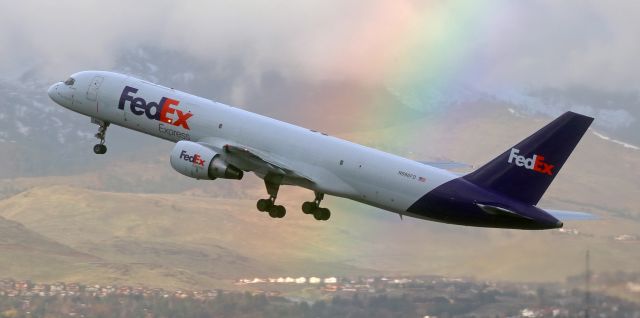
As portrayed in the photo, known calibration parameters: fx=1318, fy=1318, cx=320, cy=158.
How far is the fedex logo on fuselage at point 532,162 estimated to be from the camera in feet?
231

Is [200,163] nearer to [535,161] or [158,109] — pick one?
[158,109]

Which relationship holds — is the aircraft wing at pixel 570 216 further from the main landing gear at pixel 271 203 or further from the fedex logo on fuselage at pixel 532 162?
the main landing gear at pixel 271 203

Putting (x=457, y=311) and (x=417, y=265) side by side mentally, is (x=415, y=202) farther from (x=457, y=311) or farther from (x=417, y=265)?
(x=417, y=265)

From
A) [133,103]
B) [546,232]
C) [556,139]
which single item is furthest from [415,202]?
[546,232]

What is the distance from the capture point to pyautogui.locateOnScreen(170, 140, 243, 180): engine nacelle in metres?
75.1

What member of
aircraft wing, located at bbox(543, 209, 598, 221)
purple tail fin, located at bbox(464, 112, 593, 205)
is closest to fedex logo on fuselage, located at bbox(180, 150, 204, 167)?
purple tail fin, located at bbox(464, 112, 593, 205)

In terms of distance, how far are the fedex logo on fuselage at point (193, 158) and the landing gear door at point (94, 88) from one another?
415 inches

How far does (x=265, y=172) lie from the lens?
77250mm

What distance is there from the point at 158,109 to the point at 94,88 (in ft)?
19.3

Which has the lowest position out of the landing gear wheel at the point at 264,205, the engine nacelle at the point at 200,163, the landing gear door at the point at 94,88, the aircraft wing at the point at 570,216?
the aircraft wing at the point at 570,216

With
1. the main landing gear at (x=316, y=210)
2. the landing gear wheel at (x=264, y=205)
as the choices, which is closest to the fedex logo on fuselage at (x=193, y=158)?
the landing gear wheel at (x=264, y=205)

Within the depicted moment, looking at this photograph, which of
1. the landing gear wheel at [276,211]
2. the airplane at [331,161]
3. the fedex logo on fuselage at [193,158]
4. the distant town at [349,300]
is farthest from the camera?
the distant town at [349,300]

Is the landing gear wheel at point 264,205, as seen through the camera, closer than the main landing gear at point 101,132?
Yes

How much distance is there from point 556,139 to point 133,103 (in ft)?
87.7
